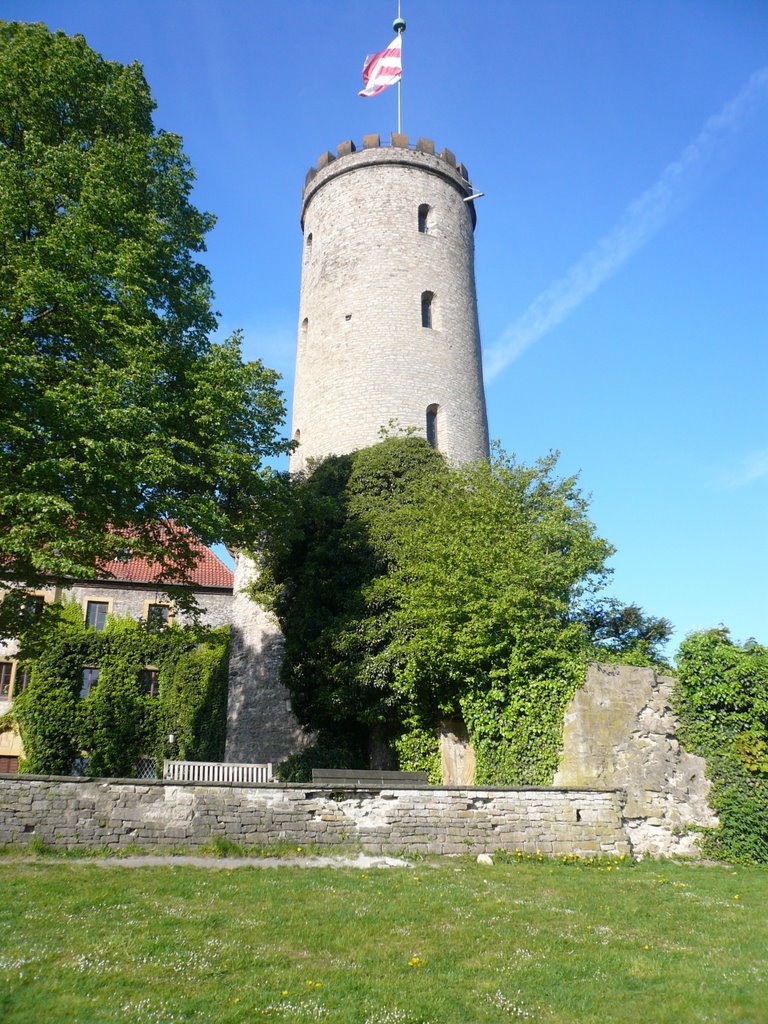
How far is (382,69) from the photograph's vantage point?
1068 inches

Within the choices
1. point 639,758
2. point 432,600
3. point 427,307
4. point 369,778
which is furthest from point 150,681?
point 639,758

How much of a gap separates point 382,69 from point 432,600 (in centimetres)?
2033

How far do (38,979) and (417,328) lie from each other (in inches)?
898

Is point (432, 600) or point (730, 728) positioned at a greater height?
point (432, 600)

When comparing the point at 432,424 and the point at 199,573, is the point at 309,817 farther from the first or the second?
the point at 199,573

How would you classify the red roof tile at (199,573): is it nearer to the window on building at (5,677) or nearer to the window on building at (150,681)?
the window on building at (150,681)

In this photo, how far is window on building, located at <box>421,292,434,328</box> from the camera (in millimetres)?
26719

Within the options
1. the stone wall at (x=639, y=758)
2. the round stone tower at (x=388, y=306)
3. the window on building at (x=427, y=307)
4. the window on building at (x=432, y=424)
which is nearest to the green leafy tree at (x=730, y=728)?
Answer: the stone wall at (x=639, y=758)

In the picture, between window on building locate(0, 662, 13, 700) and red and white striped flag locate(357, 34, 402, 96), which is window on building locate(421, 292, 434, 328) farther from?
window on building locate(0, 662, 13, 700)

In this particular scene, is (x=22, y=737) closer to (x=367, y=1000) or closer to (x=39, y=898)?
(x=39, y=898)

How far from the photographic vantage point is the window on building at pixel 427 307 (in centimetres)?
2672

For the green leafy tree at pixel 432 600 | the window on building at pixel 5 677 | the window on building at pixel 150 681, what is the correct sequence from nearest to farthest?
1. the green leafy tree at pixel 432 600
2. the window on building at pixel 5 677
3. the window on building at pixel 150 681

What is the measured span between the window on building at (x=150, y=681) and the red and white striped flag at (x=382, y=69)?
2223cm

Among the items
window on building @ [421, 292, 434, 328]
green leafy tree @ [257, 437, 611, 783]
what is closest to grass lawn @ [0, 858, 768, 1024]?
green leafy tree @ [257, 437, 611, 783]
